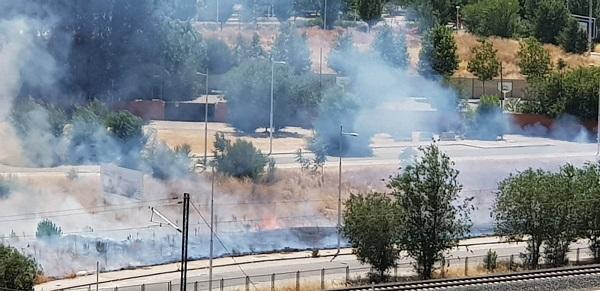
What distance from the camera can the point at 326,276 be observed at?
37312mm

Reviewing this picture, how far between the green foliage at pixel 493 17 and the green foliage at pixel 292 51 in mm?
13523

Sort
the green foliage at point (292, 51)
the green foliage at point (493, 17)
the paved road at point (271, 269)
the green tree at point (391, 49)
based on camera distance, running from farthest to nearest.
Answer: the green foliage at point (493, 17)
the green tree at point (391, 49)
the green foliage at point (292, 51)
the paved road at point (271, 269)

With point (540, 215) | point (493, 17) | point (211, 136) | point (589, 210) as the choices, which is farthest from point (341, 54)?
point (540, 215)

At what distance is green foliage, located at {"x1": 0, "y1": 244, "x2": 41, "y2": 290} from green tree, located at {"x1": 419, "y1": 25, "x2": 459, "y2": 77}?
3902cm

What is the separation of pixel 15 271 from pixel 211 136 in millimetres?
23687

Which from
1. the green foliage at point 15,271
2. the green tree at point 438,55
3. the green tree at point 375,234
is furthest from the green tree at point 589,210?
the green tree at point 438,55

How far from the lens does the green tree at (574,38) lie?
75125 mm

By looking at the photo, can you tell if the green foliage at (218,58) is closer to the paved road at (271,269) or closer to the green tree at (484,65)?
the green tree at (484,65)

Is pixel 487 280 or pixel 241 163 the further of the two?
pixel 241 163

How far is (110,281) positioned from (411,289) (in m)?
8.72

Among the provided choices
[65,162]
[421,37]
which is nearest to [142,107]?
[65,162]

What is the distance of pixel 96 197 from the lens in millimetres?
44938

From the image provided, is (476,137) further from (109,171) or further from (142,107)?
(109,171)

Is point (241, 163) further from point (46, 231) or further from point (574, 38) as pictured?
point (574, 38)
